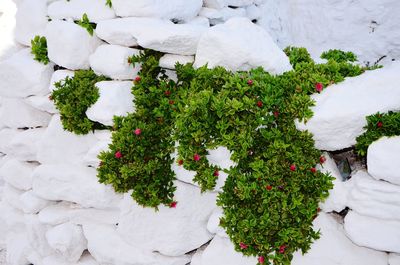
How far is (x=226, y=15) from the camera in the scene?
4.34m

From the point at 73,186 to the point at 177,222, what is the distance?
3.73ft

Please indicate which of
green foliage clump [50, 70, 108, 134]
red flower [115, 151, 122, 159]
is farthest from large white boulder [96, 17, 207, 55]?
red flower [115, 151, 122, 159]

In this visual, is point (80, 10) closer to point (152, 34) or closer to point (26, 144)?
point (152, 34)

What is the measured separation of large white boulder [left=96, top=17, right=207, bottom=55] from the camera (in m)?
3.14

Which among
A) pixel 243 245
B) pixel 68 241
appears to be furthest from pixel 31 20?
pixel 243 245

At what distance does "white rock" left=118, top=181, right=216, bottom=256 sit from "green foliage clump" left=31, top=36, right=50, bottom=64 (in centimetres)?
183

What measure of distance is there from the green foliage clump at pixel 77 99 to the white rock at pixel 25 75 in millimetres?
409

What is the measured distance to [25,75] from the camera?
12.8ft

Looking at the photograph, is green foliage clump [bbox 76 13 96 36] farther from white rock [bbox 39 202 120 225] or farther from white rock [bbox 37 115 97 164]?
white rock [bbox 39 202 120 225]

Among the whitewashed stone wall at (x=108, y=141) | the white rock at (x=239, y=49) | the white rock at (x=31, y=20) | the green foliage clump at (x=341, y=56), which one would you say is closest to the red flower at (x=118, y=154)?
the whitewashed stone wall at (x=108, y=141)

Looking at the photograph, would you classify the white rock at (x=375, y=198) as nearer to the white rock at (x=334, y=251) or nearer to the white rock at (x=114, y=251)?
the white rock at (x=334, y=251)

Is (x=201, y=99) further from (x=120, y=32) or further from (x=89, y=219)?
(x=89, y=219)

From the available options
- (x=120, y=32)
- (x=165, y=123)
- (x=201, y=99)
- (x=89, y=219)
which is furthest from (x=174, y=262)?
(x=120, y=32)

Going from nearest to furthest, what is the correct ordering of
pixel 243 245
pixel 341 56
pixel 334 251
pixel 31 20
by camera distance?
pixel 243 245, pixel 334 251, pixel 341 56, pixel 31 20
